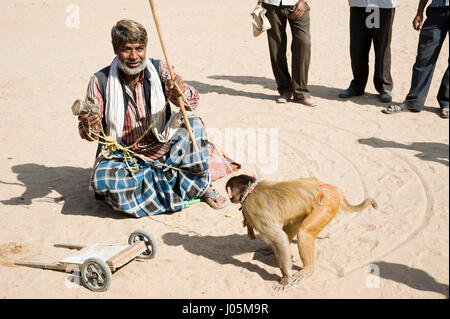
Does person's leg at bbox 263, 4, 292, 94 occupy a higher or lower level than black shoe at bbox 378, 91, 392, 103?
higher

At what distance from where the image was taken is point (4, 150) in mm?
7250

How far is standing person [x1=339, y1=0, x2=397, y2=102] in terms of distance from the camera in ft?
25.1

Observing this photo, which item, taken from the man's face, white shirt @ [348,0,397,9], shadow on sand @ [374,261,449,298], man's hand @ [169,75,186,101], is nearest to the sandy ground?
shadow on sand @ [374,261,449,298]

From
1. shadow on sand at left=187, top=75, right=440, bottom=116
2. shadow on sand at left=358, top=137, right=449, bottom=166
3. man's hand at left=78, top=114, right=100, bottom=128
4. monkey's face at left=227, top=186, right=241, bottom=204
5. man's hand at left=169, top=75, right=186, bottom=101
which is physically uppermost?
man's hand at left=169, top=75, right=186, bottom=101

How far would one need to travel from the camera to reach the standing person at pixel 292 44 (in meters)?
7.63

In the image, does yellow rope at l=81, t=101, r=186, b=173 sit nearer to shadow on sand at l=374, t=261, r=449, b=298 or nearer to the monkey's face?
the monkey's face

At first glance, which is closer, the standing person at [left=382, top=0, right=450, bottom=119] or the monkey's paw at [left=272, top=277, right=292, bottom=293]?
the monkey's paw at [left=272, top=277, right=292, bottom=293]

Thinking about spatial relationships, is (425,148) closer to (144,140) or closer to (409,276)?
(409,276)

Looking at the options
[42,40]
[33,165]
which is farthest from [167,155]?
[42,40]

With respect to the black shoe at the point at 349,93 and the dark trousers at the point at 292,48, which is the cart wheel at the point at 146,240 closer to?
the dark trousers at the point at 292,48

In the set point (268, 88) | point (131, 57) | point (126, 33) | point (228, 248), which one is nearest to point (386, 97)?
point (268, 88)

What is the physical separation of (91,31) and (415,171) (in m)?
10.7

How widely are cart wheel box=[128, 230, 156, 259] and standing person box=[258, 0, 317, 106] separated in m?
4.20

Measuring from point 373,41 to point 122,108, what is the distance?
4377mm
